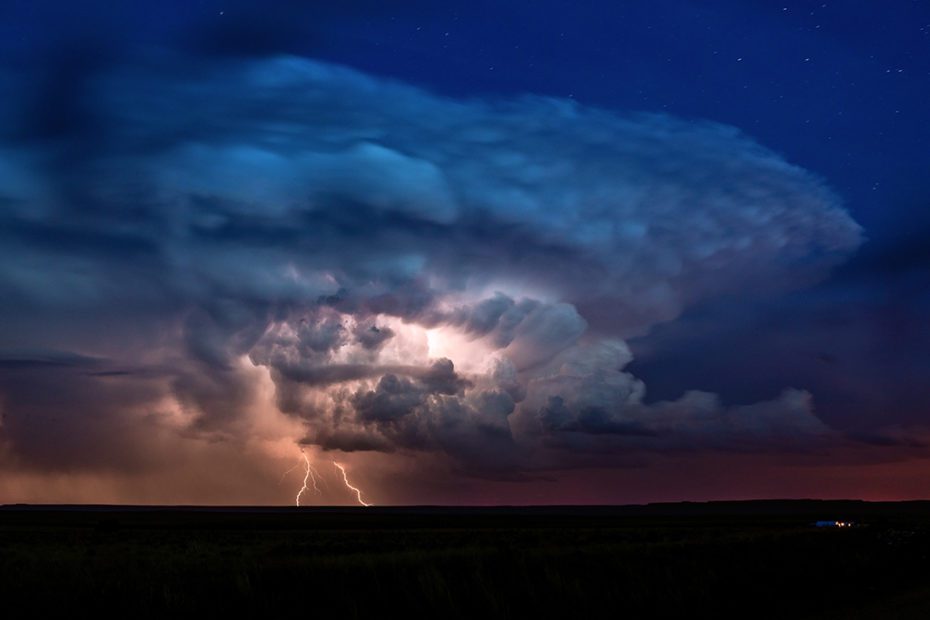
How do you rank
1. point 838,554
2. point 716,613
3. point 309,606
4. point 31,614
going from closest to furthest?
point 31,614
point 309,606
point 716,613
point 838,554

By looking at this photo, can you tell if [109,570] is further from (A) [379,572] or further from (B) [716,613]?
(B) [716,613]

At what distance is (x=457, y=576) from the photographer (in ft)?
52.0

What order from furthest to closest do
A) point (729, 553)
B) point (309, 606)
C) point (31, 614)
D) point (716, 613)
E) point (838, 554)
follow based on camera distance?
point (838, 554) → point (729, 553) → point (716, 613) → point (309, 606) → point (31, 614)

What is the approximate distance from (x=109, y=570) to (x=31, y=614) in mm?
3091

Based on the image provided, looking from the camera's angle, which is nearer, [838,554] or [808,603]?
[808,603]

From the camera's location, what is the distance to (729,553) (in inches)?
883

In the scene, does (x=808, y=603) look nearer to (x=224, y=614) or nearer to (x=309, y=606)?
(x=309, y=606)

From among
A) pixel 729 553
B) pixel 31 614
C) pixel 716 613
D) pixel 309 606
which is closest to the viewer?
pixel 31 614

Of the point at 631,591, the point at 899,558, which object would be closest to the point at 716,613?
the point at 631,591

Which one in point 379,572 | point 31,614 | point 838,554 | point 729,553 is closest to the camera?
point 31,614

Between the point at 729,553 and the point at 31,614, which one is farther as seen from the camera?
the point at 729,553

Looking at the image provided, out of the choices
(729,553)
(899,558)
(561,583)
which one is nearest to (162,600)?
(561,583)

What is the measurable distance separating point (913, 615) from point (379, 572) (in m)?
9.11

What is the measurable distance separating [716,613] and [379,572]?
19.8ft
